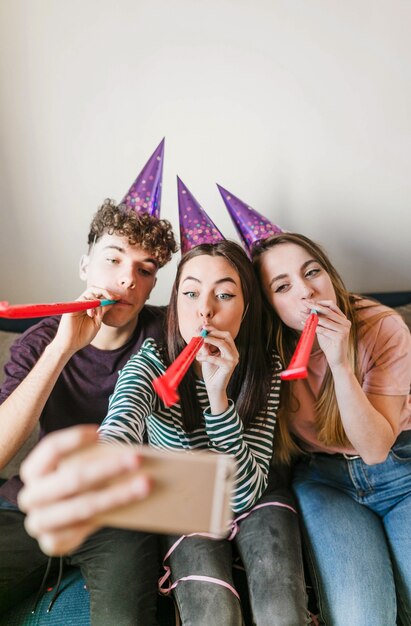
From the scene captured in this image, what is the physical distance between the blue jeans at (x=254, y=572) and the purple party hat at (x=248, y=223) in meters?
0.63

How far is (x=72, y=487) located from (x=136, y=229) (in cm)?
77

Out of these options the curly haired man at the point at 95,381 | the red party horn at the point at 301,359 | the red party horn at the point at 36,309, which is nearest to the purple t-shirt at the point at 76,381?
the curly haired man at the point at 95,381

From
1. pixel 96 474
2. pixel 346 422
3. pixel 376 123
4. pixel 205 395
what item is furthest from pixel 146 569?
pixel 376 123

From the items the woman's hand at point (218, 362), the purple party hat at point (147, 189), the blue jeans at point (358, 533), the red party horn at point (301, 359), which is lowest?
the blue jeans at point (358, 533)

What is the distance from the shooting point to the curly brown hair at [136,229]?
1.11 meters

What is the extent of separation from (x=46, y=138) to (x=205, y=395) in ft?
2.96

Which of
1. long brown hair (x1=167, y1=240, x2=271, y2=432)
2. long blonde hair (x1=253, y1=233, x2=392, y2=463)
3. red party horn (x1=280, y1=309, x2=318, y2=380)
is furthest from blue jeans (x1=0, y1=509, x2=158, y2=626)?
red party horn (x1=280, y1=309, x2=318, y2=380)

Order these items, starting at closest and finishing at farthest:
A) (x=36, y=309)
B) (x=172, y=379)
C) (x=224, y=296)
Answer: (x=172, y=379), (x=36, y=309), (x=224, y=296)

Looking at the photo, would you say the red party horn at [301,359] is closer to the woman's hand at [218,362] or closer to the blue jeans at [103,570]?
the woman's hand at [218,362]

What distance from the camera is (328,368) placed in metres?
1.13

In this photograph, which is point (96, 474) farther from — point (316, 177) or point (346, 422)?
point (316, 177)

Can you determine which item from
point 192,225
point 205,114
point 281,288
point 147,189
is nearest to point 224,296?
point 281,288

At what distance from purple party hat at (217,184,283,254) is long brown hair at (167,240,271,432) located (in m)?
0.13

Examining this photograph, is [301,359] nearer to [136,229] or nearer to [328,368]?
[328,368]
